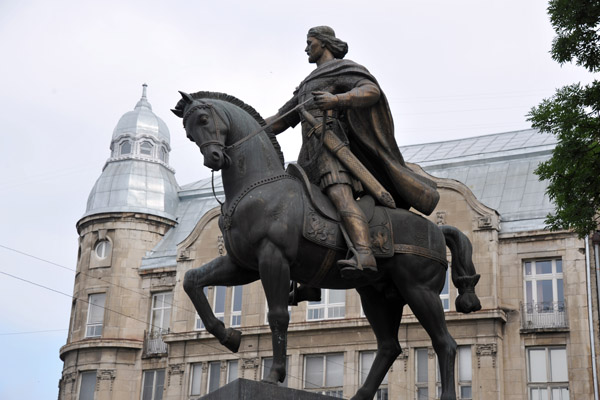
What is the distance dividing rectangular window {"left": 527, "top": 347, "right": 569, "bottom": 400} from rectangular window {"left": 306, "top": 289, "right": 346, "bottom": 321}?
8.22m

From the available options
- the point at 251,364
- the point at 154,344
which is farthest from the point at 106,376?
the point at 251,364

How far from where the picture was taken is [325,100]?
32.6 ft

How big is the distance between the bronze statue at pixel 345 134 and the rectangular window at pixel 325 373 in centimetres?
3231

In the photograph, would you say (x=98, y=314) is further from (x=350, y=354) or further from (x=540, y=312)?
(x=540, y=312)

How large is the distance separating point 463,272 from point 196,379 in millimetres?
36130

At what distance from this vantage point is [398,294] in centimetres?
1043

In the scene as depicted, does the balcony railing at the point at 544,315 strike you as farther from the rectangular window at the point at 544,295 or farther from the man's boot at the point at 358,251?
the man's boot at the point at 358,251

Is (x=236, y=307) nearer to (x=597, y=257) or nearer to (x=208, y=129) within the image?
(x=597, y=257)

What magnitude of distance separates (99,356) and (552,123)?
106 ft

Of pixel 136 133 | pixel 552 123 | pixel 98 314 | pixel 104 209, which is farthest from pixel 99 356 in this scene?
pixel 552 123

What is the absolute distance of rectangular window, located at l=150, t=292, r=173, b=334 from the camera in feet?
157

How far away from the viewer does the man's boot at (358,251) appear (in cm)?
954

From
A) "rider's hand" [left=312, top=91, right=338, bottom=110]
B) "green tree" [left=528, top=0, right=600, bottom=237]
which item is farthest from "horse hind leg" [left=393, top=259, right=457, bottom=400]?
"green tree" [left=528, top=0, right=600, bottom=237]

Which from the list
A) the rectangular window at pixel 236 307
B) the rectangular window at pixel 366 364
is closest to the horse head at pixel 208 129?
the rectangular window at pixel 366 364
